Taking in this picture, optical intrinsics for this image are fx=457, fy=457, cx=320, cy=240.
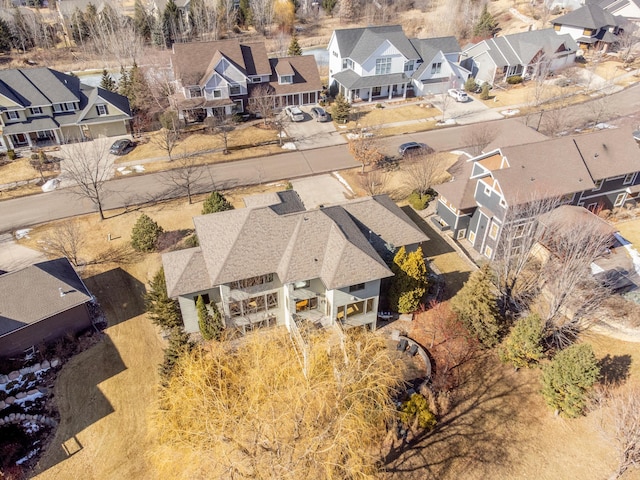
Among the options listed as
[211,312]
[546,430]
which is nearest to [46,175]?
[211,312]

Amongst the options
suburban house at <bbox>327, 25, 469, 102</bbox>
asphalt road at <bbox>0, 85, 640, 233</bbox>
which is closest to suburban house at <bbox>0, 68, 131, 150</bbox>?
asphalt road at <bbox>0, 85, 640, 233</bbox>

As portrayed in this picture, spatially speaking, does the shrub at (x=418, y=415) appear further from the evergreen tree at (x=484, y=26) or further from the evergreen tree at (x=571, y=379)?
the evergreen tree at (x=484, y=26)

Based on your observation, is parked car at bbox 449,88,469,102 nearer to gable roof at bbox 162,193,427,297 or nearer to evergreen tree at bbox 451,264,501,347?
gable roof at bbox 162,193,427,297

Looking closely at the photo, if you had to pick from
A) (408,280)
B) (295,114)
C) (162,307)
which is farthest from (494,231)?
(295,114)

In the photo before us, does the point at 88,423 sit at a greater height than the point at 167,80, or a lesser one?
lesser

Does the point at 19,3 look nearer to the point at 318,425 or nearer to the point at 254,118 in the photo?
the point at 254,118

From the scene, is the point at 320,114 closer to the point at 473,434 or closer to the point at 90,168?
the point at 90,168

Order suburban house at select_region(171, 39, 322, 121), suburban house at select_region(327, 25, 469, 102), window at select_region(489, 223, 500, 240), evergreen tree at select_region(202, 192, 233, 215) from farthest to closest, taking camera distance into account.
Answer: suburban house at select_region(327, 25, 469, 102) → suburban house at select_region(171, 39, 322, 121) → evergreen tree at select_region(202, 192, 233, 215) → window at select_region(489, 223, 500, 240)
